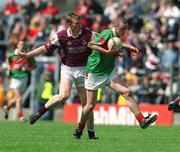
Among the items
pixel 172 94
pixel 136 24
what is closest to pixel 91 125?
pixel 172 94

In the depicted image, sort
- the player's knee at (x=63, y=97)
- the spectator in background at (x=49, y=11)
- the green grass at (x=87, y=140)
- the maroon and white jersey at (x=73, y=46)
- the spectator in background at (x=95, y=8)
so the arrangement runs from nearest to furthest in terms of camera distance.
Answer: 1. the green grass at (x=87, y=140)
2. the maroon and white jersey at (x=73, y=46)
3. the player's knee at (x=63, y=97)
4. the spectator in background at (x=95, y=8)
5. the spectator in background at (x=49, y=11)

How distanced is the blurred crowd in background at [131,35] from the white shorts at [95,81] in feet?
35.7

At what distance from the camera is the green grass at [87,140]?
44.3ft

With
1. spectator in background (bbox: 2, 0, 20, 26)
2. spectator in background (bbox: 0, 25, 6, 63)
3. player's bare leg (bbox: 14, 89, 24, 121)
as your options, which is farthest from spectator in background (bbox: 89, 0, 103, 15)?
player's bare leg (bbox: 14, 89, 24, 121)

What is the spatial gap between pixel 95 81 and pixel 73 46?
985 mm

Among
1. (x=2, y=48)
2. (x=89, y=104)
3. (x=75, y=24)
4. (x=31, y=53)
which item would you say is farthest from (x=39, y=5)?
(x=89, y=104)

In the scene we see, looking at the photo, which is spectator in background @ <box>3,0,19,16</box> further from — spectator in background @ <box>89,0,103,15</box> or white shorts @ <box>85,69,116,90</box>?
white shorts @ <box>85,69,116,90</box>

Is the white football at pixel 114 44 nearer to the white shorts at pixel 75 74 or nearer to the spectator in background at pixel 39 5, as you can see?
the white shorts at pixel 75 74

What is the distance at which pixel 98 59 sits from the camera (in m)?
15.5

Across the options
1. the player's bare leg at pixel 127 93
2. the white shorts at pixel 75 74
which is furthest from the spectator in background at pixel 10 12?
the player's bare leg at pixel 127 93

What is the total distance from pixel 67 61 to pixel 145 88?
11142 mm

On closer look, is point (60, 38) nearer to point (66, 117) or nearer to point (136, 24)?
point (66, 117)

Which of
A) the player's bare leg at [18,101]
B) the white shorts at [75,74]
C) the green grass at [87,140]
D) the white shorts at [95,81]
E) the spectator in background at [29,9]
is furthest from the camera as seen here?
the spectator in background at [29,9]

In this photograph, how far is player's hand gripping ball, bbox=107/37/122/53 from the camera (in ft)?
49.5
